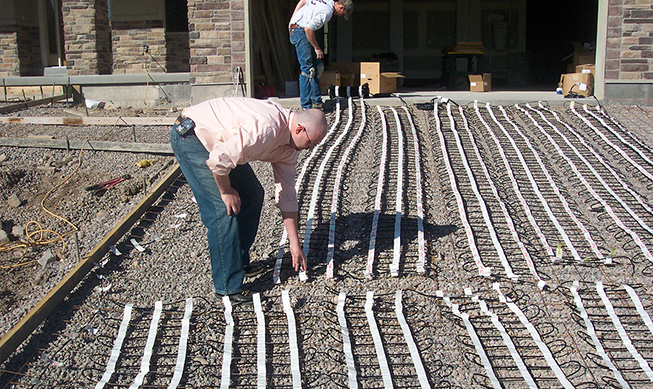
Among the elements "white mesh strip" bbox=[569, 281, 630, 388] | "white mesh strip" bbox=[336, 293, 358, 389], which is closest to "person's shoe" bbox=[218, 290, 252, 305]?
"white mesh strip" bbox=[336, 293, 358, 389]

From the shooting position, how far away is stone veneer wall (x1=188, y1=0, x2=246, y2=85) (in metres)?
8.73

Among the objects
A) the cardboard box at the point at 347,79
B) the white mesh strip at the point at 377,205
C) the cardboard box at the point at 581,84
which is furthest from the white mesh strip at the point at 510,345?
the cardboard box at the point at 347,79

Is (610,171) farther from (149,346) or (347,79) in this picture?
(347,79)

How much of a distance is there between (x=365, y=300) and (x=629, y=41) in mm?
6746

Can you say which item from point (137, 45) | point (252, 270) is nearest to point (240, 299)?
point (252, 270)

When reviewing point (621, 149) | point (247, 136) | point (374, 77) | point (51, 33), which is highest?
point (51, 33)

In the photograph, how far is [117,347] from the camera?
313 cm

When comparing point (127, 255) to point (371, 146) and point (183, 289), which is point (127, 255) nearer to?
point (183, 289)

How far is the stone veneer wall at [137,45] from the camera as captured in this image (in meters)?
12.2

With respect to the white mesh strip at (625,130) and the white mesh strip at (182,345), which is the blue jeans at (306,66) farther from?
the white mesh strip at (182,345)

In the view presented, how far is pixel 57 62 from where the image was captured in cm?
1460

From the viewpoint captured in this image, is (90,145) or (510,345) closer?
(510,345)

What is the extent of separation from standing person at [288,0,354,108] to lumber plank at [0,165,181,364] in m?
2.45

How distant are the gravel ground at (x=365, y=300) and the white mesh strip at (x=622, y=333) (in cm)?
3
